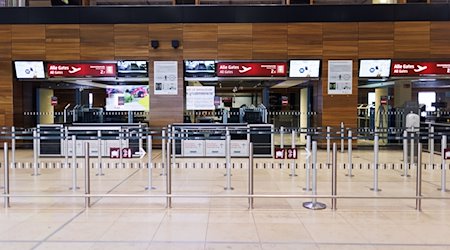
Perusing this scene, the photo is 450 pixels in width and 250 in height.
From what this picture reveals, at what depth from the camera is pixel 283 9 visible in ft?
39.8

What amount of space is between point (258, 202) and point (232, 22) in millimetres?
7783

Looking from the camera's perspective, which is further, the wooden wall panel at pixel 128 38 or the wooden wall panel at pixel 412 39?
the wooden wall panel at pixel 128 38

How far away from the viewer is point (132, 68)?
12.3 meters

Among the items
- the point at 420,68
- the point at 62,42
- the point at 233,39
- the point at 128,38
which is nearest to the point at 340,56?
the point at 420,68

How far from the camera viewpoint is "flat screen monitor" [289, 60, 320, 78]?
477 inches

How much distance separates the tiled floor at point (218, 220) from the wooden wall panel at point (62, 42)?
242 inches

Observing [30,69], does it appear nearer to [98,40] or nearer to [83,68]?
[83,68]

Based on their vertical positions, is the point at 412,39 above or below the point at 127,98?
above

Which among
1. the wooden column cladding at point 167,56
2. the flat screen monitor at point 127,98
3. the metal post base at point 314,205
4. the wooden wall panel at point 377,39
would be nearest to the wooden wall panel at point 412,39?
the wooden wall panel at point 377,39

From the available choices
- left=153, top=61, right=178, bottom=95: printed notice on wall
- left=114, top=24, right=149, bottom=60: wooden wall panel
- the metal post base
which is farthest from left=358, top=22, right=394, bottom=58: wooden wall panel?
the metal post base

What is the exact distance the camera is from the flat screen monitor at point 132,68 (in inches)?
484

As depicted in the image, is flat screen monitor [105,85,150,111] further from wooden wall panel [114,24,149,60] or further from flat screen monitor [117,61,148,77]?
wooden wall panel [114,24,149,60]

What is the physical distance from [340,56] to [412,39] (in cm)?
216

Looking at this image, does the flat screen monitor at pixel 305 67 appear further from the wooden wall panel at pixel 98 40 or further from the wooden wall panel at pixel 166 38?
the wooden wall panel at pixel 98 40
